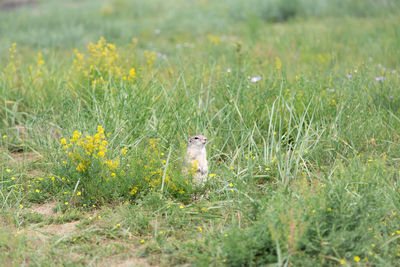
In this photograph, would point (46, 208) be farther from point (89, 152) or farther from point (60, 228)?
point (89, 152)

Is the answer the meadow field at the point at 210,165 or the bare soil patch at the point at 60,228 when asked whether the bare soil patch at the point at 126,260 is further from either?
the bare soil patch at the point at 60,228

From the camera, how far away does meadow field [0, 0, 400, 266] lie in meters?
3.04

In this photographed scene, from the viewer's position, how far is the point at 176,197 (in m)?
3.81

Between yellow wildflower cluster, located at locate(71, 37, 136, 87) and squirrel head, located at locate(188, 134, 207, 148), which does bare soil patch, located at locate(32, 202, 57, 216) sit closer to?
squirrel head, located at locate(188, 134, 207, 148)

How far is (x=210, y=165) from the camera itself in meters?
4.08

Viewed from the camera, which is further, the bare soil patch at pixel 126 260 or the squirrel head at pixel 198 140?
the squirrel head at pixel 198 140

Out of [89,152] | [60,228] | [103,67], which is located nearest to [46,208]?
[60,228]

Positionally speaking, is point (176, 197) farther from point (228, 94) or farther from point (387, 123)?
point (387, 123)

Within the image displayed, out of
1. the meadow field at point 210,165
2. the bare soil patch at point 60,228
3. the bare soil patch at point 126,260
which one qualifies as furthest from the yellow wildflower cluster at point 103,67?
the bare soil patch at point 126,260

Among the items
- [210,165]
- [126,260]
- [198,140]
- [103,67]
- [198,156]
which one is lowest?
[126,260]

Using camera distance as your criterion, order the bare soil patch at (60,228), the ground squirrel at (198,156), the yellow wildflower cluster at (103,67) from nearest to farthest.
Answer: the bare soil patch at (60,228) < the ground squirrel at (198,156) < the yellow wildflower cluster at (103,67)

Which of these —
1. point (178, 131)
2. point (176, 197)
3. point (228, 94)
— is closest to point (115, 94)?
point (178, 131)

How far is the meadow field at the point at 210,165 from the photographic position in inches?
120

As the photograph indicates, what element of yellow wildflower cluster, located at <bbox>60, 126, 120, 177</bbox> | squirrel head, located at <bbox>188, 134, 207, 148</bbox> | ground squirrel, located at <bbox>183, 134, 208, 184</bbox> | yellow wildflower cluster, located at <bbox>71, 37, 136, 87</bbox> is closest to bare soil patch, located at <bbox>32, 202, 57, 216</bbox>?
yellow wildflower cluster, located at <bbox>60, 126, 120, 177</bbox>
